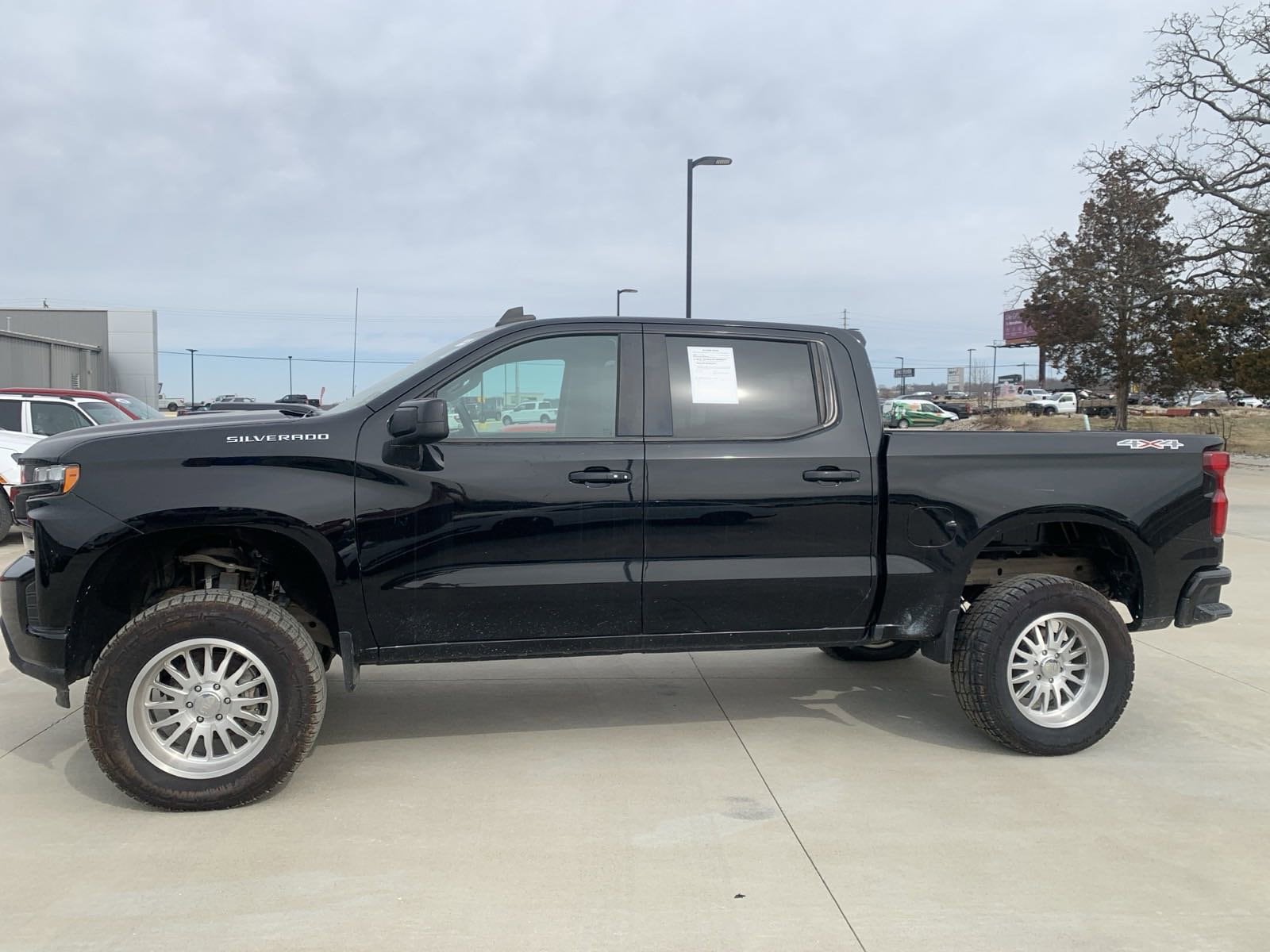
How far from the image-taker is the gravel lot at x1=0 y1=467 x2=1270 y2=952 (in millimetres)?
3270

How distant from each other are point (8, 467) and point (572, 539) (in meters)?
9.41

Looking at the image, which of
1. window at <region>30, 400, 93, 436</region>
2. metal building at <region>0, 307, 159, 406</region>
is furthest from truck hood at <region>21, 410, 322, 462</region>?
metal building at <region>0, 307, 159, 406</region>

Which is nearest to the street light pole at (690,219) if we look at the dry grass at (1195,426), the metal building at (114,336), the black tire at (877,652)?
the dry grass at (1195,426)

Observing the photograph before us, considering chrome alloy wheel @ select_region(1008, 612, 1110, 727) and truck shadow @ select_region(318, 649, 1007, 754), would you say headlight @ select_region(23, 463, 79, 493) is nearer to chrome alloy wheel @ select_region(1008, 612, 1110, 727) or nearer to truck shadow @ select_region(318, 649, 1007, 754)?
truck shadow @ select_region(318, 649, 1007, 754)

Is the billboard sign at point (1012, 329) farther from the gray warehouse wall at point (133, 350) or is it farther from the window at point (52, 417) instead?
the window at point (52, 417)

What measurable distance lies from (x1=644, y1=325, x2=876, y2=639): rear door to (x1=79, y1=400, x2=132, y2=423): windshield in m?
9.82

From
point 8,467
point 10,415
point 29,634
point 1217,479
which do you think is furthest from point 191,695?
point 10,415

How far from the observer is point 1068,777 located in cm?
457

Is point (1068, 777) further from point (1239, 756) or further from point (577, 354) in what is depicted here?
point (577, 354)

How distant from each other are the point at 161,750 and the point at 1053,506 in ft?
12.6

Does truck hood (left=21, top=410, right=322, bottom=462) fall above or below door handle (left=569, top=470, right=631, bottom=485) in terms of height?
above

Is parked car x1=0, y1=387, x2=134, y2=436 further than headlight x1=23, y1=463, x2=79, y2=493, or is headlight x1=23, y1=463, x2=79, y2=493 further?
parked car x1=0, y1=387, x2=134, y2=436

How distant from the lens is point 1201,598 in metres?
4.97

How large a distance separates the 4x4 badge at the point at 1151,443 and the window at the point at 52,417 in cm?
1102
